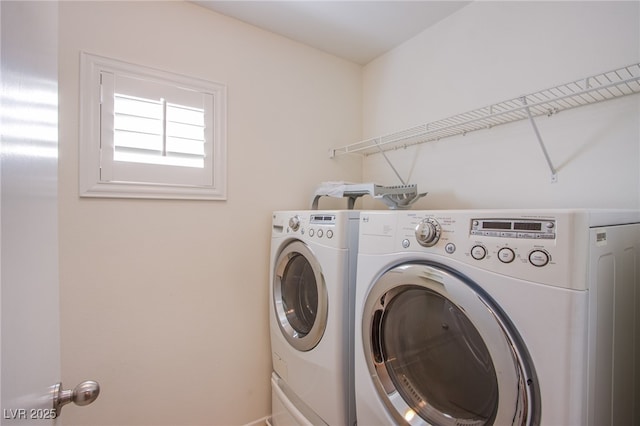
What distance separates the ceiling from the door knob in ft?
5.99

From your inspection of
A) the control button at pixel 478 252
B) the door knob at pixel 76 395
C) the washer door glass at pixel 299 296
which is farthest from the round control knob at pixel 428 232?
the door knob at pixel 76 395

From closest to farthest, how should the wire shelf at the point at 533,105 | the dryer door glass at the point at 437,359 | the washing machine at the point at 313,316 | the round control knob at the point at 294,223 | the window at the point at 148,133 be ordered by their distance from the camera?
the dryer door glass at the point at 437,359
the wire shelf at the point at 533,105
the washing machine at the point at 313,316
the window at the point at 148,133
the round control knob at the point at 294,223

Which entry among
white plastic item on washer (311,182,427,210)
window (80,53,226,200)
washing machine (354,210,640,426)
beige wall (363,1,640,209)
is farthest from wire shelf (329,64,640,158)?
window (80,53,226,200)

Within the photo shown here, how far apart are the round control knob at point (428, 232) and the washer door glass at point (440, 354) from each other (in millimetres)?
77

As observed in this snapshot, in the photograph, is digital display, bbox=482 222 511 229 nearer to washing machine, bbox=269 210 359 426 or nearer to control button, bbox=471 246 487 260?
control button, bbox=471 246 487 260

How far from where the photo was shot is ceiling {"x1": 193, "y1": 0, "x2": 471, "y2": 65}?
1611mm

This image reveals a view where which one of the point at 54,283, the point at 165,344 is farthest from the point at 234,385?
the point at 54,283

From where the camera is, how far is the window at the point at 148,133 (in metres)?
1.37

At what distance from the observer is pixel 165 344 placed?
5.02 feet

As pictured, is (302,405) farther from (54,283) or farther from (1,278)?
(1,278)

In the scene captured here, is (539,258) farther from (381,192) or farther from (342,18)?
(342,18)

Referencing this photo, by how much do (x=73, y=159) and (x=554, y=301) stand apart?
6.05 ft

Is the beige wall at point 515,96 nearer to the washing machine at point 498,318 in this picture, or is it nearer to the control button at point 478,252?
the washing machine at point 498,318

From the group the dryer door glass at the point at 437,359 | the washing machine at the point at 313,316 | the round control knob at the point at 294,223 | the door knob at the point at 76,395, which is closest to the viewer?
the door knob at the point at 76,395
